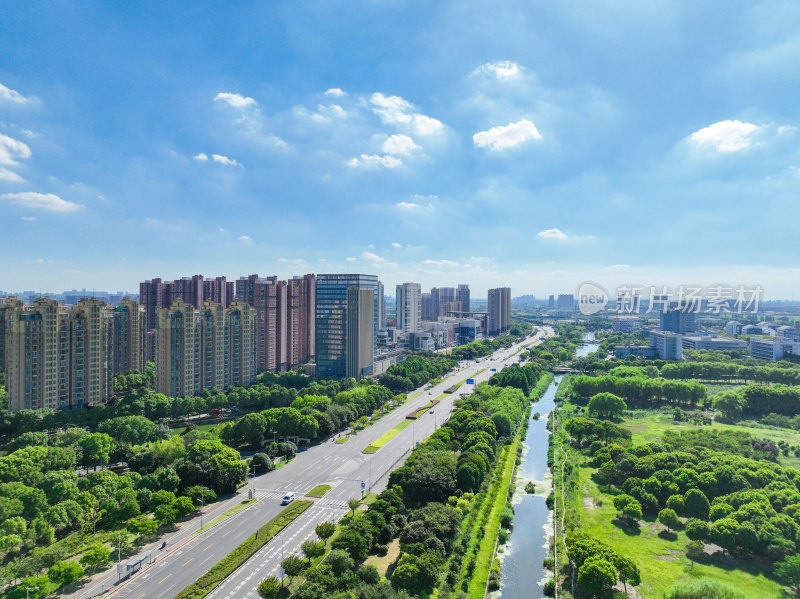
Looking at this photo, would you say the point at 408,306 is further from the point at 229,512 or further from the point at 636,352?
the point at 229,512

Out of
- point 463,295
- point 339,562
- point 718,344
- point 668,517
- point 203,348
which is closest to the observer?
point 339,562

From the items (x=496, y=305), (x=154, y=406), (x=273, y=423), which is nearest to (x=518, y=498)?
(x=273, y=423)

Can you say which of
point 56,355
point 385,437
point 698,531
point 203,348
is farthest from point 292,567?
point 203,348

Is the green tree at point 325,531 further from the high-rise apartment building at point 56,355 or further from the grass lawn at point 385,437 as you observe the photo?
the high-rise apartment building at point 56,355

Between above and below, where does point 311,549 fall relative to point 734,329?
below

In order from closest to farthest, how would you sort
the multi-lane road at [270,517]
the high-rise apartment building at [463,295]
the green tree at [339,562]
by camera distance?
the green tree at [339,562] → the multi-lane road at [270,517] → the high-rise apartment building at [463,295]

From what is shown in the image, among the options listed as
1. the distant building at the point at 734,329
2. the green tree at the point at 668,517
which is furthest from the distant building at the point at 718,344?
the green tree at the point at 668,517

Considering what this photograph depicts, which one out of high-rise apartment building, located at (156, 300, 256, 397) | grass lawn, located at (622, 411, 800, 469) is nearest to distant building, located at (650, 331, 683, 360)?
grass lawn, located at (622, 411, 800, 469)
